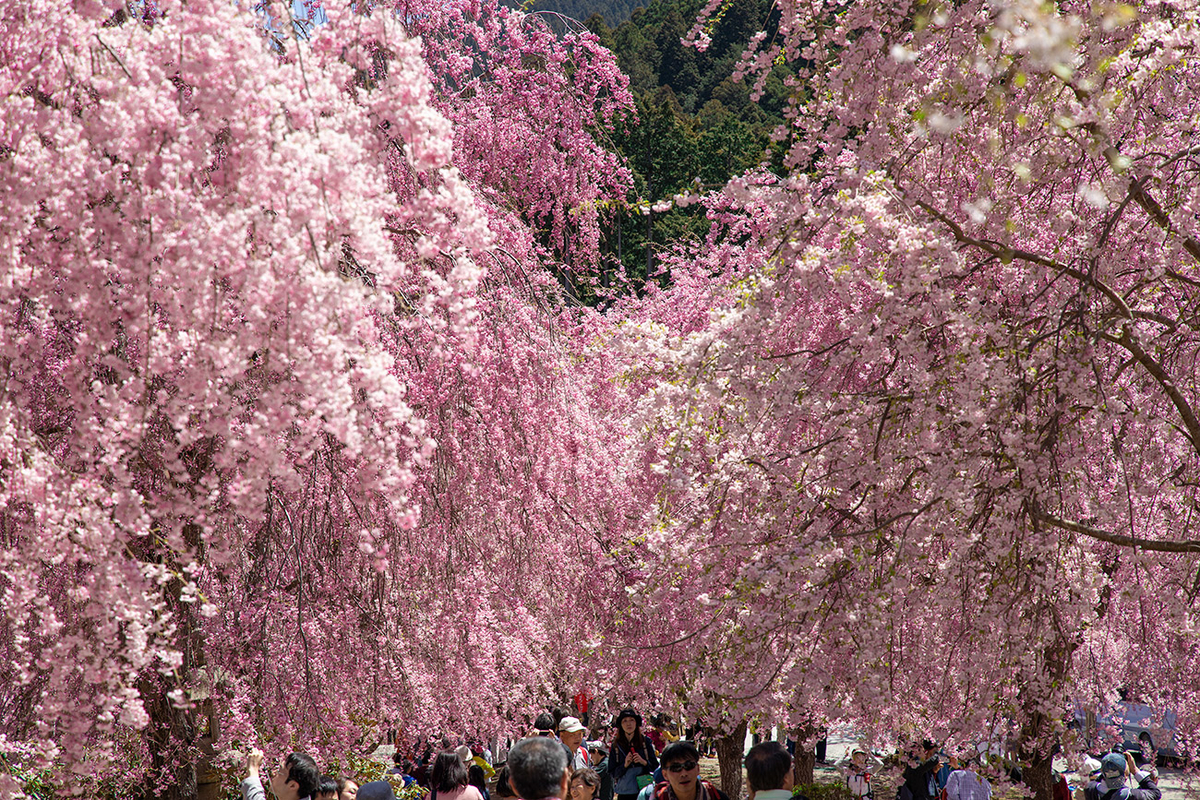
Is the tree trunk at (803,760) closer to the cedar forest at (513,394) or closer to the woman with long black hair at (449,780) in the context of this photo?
the cedar forest at (513,394)

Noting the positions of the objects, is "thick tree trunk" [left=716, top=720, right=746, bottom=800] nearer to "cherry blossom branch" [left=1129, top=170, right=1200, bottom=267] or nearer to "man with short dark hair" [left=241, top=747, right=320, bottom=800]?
"man with short dark hair" [left=241, top=747, right=320, bottom=800]

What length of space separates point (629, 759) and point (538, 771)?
4954 mm

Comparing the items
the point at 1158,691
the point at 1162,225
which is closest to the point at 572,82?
the point at 1162,225

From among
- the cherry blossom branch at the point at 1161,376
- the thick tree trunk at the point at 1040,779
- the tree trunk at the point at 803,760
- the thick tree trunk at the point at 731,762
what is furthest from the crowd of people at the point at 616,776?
the tree trunk at the point at 803,760

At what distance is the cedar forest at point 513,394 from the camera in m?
3.42

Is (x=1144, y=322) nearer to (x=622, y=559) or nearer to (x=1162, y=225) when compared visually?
(x=1162, y=225)

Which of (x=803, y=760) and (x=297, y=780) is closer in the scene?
(x=297, y=780)

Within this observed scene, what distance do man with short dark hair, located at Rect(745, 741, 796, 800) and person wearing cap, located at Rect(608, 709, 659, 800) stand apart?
3080mm

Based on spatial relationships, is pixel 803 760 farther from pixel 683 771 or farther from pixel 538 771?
pixel 538 771

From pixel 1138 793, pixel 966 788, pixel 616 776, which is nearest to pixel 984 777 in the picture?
pixel 1138 793

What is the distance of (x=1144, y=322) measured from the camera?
20.6 feet

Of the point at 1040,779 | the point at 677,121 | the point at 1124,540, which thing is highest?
the point at 677,121

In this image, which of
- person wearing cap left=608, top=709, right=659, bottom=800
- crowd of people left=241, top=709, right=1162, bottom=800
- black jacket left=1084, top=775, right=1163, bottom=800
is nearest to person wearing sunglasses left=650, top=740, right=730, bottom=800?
crowd of people left=241, top=709, right=1162, bottom=800

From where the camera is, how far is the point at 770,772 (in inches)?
204
